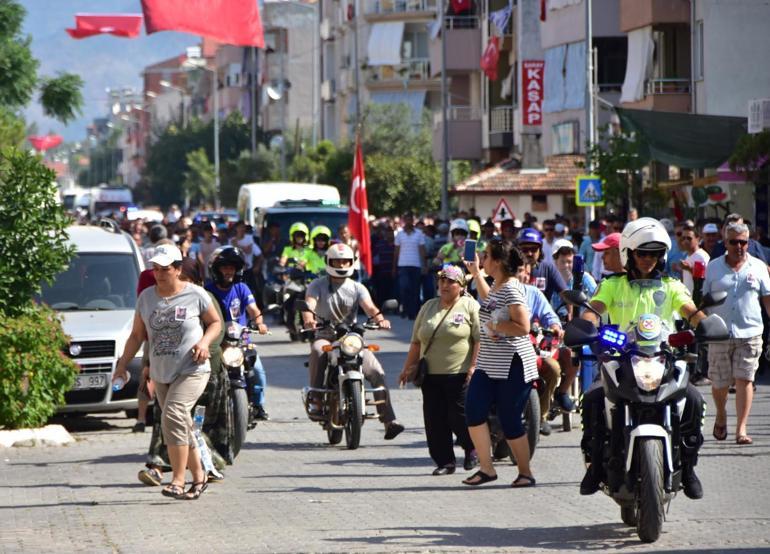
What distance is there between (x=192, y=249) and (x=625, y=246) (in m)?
20.6

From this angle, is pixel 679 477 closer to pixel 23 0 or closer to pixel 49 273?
pixel 49 273

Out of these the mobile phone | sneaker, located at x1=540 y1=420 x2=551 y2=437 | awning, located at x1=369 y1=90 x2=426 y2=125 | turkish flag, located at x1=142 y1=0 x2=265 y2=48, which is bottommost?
sneaker, located at x1=540 y1=420 x2=551 y2=437

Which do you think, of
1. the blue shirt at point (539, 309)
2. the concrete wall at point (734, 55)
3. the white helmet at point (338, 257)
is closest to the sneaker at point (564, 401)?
the blue shirt at point (539, 309)

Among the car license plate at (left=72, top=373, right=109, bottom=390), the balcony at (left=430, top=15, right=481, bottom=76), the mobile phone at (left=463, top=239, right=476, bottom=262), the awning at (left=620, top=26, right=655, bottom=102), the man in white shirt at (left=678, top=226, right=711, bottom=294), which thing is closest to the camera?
the mobile phone at (left=463, top=239, right=476, bottom=262)

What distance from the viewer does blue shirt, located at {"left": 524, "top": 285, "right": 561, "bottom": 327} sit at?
43.4ft

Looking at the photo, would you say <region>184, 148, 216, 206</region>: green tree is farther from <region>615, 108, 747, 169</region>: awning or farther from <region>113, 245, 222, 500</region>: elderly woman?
<region>113, 245, 222, 500</region>: elderly woman

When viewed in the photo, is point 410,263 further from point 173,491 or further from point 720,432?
point 173,491

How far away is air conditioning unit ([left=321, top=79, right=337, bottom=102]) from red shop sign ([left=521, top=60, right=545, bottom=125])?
40.2 metres

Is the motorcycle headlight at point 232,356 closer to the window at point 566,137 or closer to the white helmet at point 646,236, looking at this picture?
the white helmet at point 646,236

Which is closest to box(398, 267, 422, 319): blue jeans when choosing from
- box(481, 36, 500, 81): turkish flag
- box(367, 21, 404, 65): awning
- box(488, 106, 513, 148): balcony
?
box(481, 36, 500, 81): turkish flag

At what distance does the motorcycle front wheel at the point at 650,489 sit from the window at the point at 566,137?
127 feet

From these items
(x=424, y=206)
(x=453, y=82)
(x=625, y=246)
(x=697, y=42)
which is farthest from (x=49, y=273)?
(x=453, y=82)

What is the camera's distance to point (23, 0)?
30297 millimetres

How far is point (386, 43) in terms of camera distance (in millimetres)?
79375
